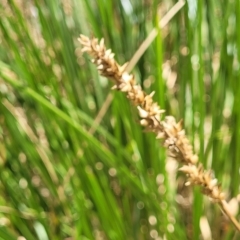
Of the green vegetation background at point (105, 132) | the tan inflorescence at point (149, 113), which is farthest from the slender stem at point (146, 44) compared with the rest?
the tan inflorescence at point (149, 113)

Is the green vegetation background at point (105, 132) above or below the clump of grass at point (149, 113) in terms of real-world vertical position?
below

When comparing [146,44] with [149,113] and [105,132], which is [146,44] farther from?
[149,113]

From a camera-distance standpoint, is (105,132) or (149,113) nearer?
(149,113)

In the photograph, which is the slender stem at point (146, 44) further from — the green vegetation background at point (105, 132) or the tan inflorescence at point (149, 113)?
the tan inflorescence at point (149, 113)

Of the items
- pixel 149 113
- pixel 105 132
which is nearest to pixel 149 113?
pixel 149 113

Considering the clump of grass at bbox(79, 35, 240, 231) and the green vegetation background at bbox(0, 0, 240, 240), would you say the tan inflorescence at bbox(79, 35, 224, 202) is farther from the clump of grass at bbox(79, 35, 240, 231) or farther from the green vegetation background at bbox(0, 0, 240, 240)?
the green vegetation background at bbox(0, 0, 240, 240)

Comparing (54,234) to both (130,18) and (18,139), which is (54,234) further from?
(130,18)
